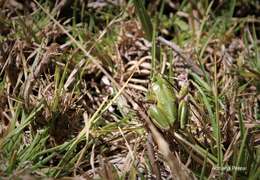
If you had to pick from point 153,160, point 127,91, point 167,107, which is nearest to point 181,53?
point 127,91

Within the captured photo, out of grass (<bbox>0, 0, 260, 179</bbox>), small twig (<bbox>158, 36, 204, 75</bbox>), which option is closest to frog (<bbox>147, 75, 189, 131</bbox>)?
grass (<bbox>0, 0, 260, 179</bbox>)

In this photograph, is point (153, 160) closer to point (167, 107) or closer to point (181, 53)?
point (167, 107)

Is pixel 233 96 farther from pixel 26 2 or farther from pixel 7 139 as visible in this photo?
pixel 26 2

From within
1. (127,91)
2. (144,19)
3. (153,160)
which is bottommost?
(153,160)

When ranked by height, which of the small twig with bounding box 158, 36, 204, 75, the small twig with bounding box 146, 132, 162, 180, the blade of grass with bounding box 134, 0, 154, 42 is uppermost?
the blade of grass with bounding box 134, 0, 154, 42

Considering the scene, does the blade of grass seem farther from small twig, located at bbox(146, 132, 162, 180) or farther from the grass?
small twig, located at bbox(146, 132, 162, 180)

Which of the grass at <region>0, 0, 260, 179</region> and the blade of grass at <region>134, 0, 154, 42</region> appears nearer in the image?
the grass at <region>0, 0, 260, 179</region>

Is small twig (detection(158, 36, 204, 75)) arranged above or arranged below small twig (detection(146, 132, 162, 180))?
above
